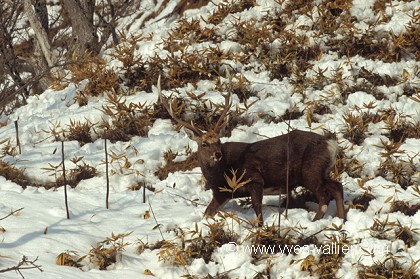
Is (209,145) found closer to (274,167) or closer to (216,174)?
(216,174)

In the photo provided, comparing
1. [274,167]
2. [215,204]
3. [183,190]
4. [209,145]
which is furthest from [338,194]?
[183,190]

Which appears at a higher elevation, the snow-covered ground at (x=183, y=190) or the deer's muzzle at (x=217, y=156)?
the deer's muzzle at (x=217, y=156)

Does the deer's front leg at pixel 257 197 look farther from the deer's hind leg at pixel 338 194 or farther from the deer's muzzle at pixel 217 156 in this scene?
the deer's hind leg at pixel 338 194

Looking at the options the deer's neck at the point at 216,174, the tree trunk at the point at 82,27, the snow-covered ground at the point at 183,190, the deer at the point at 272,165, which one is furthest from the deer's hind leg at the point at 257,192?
the tree trunk at the point at 82,27

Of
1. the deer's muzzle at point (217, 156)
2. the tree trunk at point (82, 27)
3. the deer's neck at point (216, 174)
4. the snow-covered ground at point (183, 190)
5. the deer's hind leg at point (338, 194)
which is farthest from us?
the tree trunk at point (82, 27)

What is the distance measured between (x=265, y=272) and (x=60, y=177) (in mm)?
3286

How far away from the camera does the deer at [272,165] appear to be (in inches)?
255

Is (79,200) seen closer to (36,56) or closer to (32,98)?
(32,98)

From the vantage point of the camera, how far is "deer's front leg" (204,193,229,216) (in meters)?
6.54

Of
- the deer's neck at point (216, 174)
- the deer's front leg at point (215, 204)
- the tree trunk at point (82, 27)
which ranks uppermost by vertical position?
the tree trunk at point (82, 27)

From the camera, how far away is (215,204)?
21.6ft

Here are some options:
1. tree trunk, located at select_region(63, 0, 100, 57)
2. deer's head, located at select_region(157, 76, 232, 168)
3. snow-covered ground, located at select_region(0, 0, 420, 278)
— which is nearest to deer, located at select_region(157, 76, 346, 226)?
deer's head, located at select_region(157, 76, 232, 168)

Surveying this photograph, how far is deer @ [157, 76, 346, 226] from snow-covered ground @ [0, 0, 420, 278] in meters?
0.24

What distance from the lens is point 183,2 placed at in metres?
14.0
